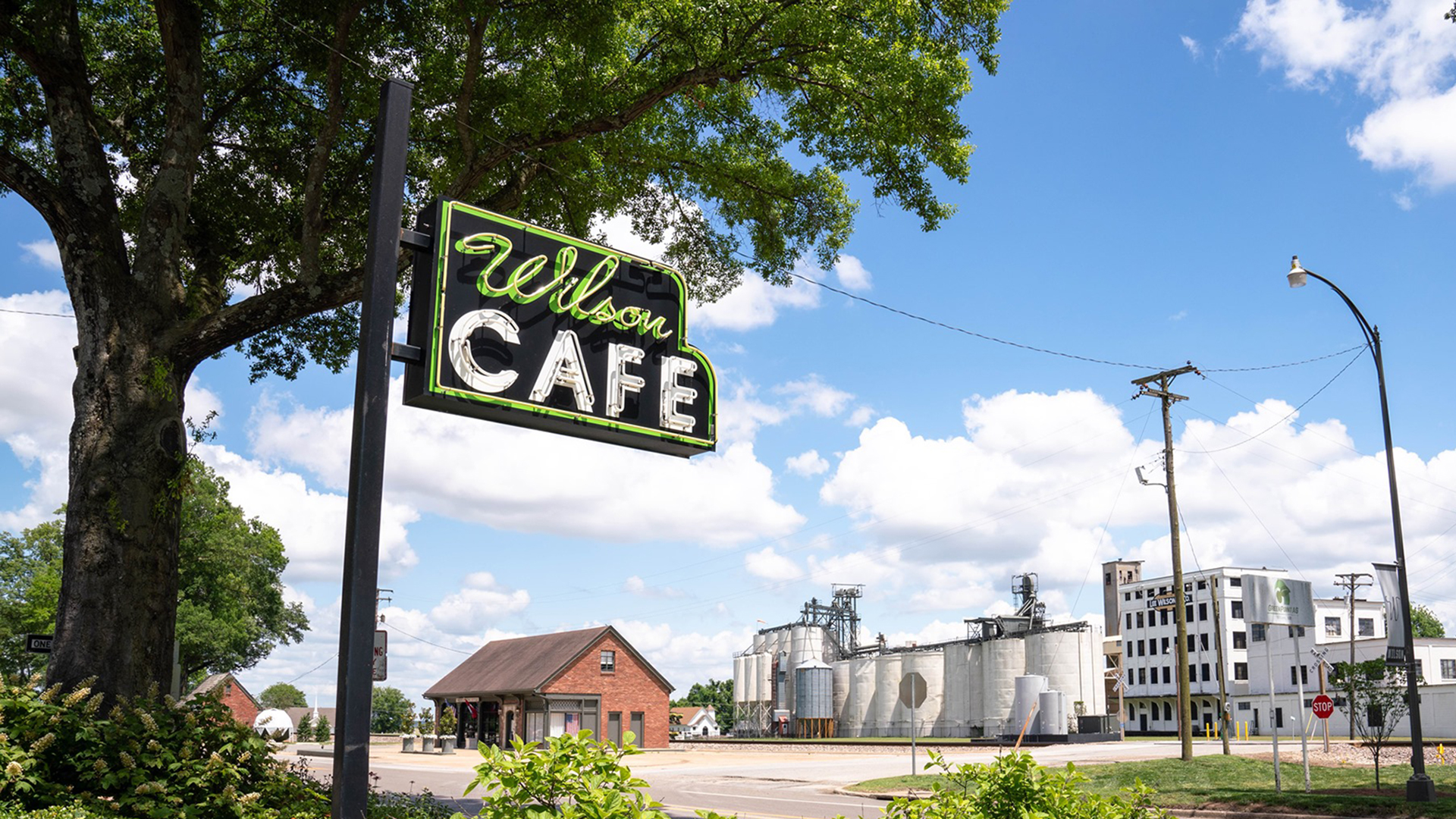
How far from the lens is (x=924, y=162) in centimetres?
1548

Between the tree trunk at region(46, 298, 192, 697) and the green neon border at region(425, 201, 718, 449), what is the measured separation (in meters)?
6.16

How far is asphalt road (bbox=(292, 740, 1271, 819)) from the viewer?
2159 cm

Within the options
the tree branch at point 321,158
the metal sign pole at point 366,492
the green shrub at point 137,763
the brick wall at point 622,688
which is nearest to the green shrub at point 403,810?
the green shrub at point 137,763

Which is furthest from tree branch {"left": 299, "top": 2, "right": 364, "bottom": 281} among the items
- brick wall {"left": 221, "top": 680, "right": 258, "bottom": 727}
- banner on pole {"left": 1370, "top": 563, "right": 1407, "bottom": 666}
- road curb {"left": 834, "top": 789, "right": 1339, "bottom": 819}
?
brick wall {"left": 221, "top": 680, "right": 258, "bottom": 727}

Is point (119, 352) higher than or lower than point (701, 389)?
higher

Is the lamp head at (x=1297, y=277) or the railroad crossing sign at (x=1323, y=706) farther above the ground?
the lamp head at (x=1297, y=277)

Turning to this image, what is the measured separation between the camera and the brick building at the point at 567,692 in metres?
50.7

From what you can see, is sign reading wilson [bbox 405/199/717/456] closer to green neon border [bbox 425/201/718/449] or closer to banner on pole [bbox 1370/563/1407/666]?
green neon border [bbox 425/201/718/449]

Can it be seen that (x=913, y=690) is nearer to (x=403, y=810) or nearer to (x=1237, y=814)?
(x=1237, y=814)

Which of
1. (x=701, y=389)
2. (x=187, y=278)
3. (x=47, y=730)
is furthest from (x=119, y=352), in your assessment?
(x=701, y=389)

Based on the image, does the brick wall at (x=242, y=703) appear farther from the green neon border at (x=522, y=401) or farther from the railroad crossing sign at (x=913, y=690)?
the green neon border at (x=522, y=401)

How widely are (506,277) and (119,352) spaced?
6.61 meters

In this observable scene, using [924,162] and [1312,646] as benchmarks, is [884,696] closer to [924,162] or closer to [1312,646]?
[1312,646]

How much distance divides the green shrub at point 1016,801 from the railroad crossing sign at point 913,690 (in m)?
19.8
